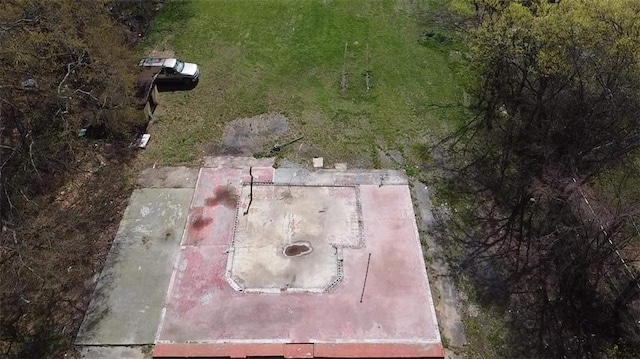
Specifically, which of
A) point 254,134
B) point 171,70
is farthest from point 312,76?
point 171,70

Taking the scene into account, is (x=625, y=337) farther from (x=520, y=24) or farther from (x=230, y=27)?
(x=230, y=27)

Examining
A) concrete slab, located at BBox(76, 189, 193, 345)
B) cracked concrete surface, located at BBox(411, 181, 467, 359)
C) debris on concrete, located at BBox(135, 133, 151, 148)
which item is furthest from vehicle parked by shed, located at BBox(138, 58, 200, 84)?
cracked concrete surface, located at BBox(411, 181, 467, 359)

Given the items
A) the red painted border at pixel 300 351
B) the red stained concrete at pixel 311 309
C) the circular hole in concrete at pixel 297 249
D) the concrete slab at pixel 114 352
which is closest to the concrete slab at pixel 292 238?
the circular hole in concrete at pixel 297 249

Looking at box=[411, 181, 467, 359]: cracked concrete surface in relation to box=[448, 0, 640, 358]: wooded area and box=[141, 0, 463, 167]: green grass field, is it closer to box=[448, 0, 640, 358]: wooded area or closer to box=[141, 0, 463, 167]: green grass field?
box=[448, 0, 640, 358]: wooded area

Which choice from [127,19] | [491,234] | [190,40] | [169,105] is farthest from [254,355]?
[127,19]

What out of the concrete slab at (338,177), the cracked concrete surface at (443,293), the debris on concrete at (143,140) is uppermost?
the debris on concrete at (143,140)

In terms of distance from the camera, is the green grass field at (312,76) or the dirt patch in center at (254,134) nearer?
the dirt patch in center at (254,134)

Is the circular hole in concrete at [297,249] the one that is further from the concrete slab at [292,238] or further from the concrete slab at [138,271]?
the concrete slab at [138,271]

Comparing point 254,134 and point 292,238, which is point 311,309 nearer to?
point 292,238
